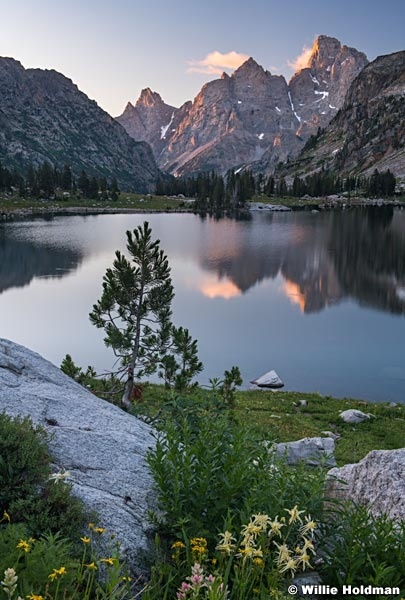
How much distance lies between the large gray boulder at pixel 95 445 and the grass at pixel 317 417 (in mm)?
6507

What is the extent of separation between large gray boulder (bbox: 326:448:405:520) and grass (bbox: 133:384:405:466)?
807 cm

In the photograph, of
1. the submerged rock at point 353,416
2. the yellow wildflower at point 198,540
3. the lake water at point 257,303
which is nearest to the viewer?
the yellow wildflower at point 198,540

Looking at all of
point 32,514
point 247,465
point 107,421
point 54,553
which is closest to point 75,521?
point 32,514

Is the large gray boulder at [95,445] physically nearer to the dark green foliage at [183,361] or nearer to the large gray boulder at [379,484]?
the large gray boulder at [379,484]

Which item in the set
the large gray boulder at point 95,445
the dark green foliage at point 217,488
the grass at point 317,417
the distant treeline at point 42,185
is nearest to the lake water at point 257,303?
the grass at point 317,417

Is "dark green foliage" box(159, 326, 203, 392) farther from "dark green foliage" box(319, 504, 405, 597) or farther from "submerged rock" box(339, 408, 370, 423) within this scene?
"dark green foliage" box(319, 504, 405, 597)

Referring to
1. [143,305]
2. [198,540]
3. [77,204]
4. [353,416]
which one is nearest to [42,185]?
[77,204]

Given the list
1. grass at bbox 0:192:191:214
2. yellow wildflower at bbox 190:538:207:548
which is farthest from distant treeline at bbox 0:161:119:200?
yellow wildflower at bbox 190:538:207:548

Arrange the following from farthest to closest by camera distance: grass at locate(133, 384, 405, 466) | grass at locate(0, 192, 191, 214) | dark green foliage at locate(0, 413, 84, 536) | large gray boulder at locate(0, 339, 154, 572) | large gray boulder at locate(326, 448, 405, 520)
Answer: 1. grass at locate(0, 192, 191, 214)
2. grass at locate(133, 384, 405, 466)
3. large gray boulder at locate(326, 448, 405, 520)
4. large gray boulder at locate(0, 339, 154, 572)
5. dark green foliage at locate(0, 413, 84, 536)

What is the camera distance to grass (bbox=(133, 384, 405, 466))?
18750 mm

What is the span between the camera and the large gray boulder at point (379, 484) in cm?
741

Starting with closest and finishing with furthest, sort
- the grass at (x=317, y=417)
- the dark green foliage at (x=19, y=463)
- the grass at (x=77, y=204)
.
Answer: the dark green foliage at (x=19, y=463)
the grass at (x=317, y=417)
the grass at (x=77, y=204)

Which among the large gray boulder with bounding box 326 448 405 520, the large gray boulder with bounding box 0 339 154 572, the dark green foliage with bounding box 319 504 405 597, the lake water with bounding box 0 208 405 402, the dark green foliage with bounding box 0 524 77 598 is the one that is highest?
the dark green foliage with bounding box 0 524 77 598

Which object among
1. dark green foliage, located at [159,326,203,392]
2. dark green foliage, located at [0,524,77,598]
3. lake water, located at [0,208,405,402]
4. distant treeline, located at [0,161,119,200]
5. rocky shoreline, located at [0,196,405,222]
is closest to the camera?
dark green foliage, located at [0,524,77,598]
